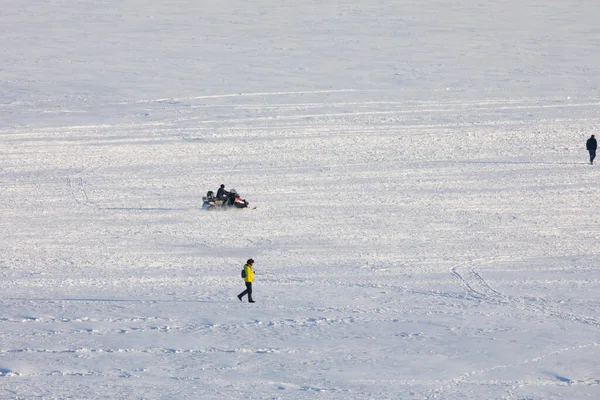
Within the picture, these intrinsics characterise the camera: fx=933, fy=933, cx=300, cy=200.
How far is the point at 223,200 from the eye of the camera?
19.2 m

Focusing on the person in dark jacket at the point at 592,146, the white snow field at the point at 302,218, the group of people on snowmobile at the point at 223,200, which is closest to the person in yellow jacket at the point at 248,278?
the white snow field at the point at 302,218

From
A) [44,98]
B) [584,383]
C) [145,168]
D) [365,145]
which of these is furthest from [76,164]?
[584,383]

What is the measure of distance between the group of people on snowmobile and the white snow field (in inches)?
7.7

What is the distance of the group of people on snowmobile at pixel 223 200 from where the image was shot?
19141 mm

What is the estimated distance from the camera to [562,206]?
19172mm

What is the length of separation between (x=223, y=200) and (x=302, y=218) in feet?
6.01

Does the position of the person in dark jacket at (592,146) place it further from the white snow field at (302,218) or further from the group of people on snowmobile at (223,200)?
the group of people on snowmobile at (223,200)

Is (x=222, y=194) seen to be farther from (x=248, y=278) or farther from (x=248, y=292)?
(x=248, y=278)

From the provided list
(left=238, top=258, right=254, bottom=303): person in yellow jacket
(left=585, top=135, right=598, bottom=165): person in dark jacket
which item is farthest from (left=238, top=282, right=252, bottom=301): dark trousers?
(left=585, top=135, right=598, bottom=165): person in dark jacket

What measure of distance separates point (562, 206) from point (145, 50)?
85.2 feet

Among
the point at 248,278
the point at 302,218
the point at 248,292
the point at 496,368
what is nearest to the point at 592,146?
the point at 302,218

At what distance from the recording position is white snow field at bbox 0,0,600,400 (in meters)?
11.2

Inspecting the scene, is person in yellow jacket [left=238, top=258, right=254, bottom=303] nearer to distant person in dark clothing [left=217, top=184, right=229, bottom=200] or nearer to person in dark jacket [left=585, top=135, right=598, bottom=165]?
distant person in dark clothing [left=217, top=184, right=229, bottom=200]

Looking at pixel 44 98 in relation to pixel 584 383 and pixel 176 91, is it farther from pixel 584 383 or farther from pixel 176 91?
pixel 584 383
